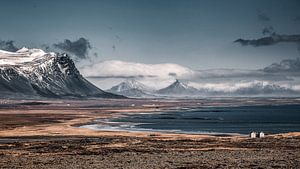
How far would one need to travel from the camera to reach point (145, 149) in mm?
73812

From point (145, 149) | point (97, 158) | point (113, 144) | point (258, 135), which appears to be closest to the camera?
point (97, 158)

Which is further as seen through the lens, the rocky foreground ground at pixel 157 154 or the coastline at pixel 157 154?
the coastline at pixel 157 154

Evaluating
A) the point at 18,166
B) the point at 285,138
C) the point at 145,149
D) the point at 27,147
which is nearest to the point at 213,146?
the point at 145,149

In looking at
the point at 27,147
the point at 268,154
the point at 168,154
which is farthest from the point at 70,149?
the point at 268,154

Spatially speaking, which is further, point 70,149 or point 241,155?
point 70,149

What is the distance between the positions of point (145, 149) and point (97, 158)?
12.1 meters

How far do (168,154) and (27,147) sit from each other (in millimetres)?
22024

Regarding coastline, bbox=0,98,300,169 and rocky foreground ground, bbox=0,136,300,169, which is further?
coastline, bbox=0,98,300,169

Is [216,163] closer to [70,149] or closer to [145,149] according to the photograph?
[145,149]

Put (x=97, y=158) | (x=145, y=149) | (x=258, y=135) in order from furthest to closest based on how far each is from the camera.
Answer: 1. (x=258, y=135)
2. (x=145, y=149)
3. (x=97, y=158)

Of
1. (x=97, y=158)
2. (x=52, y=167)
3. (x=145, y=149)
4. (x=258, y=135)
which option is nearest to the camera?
(x=52, y=167)

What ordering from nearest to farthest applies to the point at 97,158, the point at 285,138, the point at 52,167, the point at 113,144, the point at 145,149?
1. the point at 52,167
2. the point at 97,158
3. the point at 145,149
4. the point at 113,144
5. the point at 285,138

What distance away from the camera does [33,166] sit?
56125 mm

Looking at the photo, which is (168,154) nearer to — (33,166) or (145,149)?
(145,149)
